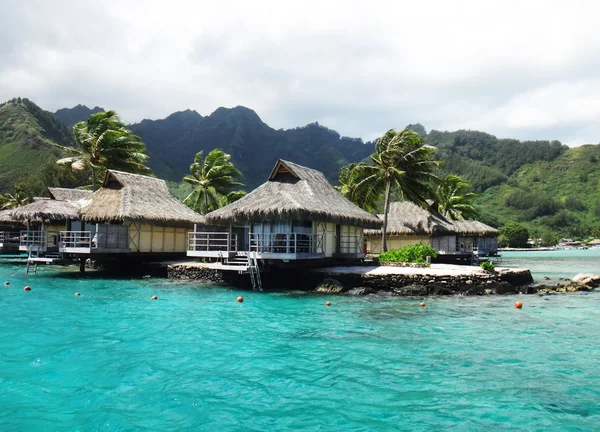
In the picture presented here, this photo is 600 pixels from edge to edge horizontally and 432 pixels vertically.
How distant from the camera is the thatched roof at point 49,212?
25.1 metres

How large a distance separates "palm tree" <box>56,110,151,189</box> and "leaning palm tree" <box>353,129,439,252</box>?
59.2 feet

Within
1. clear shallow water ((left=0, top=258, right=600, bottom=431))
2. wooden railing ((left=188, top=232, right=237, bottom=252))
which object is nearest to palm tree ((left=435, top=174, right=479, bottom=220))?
wooden railing ((left=188, top=232, right=237, bottom=252))

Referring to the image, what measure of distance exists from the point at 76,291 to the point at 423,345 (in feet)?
49.3

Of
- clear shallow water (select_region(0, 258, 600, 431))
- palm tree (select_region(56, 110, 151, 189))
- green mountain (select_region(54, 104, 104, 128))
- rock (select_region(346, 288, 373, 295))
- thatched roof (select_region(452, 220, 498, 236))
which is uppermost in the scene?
green mountain (select_region(54, 104, 104, 128))

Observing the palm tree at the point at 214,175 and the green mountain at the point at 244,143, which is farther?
the green mountain at the point at 244,143

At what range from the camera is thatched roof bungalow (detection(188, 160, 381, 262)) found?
18.7 metres

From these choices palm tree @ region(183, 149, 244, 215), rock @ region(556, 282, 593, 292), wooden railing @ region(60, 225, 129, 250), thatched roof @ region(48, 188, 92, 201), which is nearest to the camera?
rock @ region(556, 282, 593, 292)

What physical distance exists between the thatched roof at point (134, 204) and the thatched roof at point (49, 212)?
750 millimetres

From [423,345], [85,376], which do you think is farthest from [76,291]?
[423,345]

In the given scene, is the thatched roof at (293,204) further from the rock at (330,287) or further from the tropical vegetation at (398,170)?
the tropical vegetation at (398,170)

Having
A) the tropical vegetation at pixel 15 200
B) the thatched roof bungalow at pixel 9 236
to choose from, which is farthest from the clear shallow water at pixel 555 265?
the tropical vegetation at pixel 15 200

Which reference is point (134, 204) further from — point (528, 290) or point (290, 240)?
point (528, 290)

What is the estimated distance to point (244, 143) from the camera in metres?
149

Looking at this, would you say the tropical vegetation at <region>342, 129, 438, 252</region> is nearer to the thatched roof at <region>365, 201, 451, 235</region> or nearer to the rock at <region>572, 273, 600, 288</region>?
the thatched roof at <region>365, 201, 451, 235</region>
